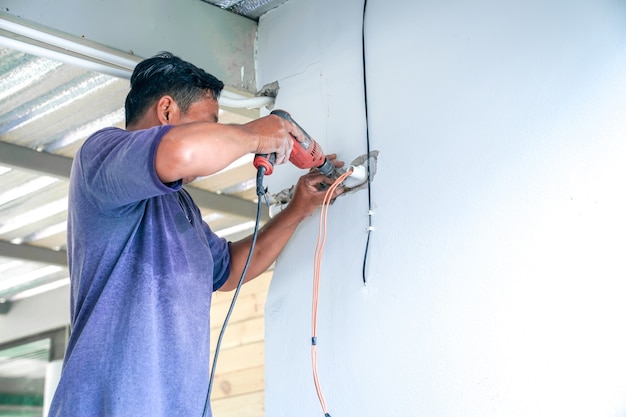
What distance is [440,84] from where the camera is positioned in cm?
194

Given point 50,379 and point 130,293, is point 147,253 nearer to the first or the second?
point 130,293

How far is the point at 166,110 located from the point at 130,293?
0.50 m

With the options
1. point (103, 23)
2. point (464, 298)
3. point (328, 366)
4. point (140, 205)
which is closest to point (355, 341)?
point (328, 366)

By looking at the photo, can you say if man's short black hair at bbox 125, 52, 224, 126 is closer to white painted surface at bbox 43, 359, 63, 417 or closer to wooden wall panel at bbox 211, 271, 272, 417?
wooden wall panel at bbox 211, 271, 272, 417

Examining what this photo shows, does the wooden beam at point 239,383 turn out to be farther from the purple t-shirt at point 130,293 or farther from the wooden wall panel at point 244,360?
the purple t-shirt at point 130,293

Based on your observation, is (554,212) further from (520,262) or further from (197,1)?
(197,1)

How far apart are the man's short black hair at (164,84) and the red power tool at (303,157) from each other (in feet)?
0.82

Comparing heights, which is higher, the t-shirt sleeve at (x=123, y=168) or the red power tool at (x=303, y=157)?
the red power tool at (x=303, y=157)

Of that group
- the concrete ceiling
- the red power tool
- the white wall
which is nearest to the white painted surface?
the concrete ceiling

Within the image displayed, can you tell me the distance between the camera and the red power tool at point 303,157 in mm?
1800

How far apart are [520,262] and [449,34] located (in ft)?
2.05

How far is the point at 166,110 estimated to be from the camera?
1996 millimetres

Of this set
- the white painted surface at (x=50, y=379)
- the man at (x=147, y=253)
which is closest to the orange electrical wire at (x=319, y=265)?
the man at (x=147, y=253)

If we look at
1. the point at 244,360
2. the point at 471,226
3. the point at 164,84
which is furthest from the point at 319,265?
the point at 244,360
